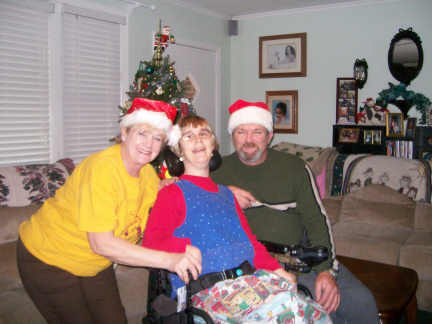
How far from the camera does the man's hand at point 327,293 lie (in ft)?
5.59

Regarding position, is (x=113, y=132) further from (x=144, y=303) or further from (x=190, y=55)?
(x=144, y=303)

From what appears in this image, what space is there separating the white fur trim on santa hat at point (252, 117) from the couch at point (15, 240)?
1.18 m

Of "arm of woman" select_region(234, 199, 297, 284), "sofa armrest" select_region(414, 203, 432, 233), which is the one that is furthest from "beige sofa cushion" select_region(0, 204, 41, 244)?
"sofa armrest" select_region(414, 203, 432, 233)

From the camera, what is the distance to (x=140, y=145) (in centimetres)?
146

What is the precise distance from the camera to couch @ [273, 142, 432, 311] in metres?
2.86

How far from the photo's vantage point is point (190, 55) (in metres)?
4.89

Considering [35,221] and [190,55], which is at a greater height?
[190,55]

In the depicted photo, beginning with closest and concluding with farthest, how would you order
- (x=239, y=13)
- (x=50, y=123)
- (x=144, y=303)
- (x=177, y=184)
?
(x=177, y=184) < (x=144, y=303) < (x=50, y=123) < (x=239, y=13)

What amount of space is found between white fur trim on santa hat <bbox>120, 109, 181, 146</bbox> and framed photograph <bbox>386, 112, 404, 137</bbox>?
11.4 ft

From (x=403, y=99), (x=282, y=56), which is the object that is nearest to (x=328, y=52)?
(x=282, y=56)

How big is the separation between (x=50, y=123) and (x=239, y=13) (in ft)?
9.80

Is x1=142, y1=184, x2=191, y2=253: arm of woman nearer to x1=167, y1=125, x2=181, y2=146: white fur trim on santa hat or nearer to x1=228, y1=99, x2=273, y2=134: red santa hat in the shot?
x1=167, y1=125, x2=181, y2=146: white fur trim on santa hat

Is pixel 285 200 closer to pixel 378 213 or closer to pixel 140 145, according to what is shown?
pixel 140 145

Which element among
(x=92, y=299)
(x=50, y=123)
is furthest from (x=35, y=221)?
(x=50, y=123)
